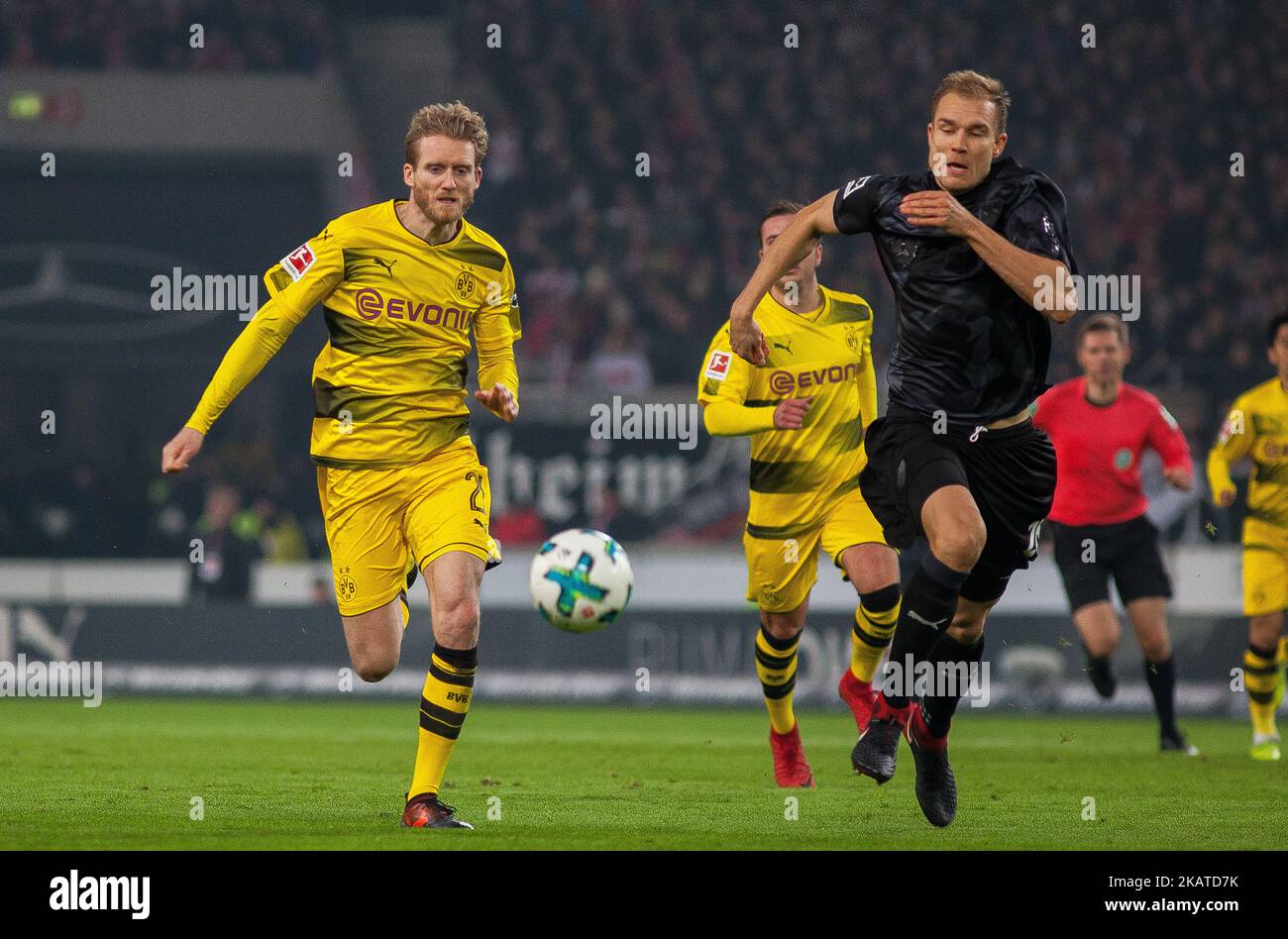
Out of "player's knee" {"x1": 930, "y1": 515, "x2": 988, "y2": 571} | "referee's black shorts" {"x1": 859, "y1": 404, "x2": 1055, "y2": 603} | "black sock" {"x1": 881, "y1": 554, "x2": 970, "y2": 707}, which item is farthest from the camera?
"referee's black shorts" {"x1": 859, "y1": 404, "x2": 1055, "y2": 603}

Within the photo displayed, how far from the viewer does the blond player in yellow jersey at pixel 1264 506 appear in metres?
11.1

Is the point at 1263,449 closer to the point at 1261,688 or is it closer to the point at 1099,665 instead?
the point at 1261,688

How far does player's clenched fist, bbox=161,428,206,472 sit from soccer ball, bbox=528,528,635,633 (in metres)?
1.92

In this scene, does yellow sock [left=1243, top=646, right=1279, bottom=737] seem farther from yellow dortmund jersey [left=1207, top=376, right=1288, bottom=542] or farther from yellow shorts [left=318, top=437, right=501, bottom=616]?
yellow shorts [left=318, top=437, right=501, bottom=616]

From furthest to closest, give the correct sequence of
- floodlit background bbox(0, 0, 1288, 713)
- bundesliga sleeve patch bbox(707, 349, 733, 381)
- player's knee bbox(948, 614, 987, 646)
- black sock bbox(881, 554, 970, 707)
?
floodlit background bbox(0, 0, 1288, 713), bundesliga sleeve patch bbox(707, 349, 733, 381), player's knee bbox(948, 614, 987, 646), black sock bbox(881, 554, 970, 707)

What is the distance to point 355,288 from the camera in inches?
275

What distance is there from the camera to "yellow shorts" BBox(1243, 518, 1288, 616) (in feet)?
36.6

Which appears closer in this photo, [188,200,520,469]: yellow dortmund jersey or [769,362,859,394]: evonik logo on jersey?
[188,200,520,469]: yellow dortmund jersey

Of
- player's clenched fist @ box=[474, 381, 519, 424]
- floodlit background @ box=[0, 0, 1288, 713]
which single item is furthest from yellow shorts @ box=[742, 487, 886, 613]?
floodlit background @ box=[0, 0, 1288, 713]

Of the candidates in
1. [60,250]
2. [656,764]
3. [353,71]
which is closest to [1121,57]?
[353,71]

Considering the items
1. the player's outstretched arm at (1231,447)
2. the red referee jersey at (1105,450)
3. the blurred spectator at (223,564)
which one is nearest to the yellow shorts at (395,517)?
the red referee jersey at (1105,450)

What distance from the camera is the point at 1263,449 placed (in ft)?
36.8

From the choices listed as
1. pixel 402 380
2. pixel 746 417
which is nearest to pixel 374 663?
pixel 402 380
